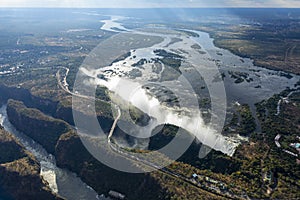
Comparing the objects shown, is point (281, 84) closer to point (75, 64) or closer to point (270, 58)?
point (270, 58)

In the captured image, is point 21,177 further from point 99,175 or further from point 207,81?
point 207,81

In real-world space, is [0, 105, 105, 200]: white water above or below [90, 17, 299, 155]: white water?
below

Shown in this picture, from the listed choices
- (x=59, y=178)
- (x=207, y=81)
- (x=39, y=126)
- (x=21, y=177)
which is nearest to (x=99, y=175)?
(x=59, y=178)

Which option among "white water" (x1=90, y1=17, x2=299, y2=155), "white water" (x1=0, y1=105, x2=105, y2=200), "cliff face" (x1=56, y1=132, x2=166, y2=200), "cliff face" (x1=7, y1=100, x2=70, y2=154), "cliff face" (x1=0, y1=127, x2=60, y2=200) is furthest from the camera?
"cliff face" (x1=7, y1=100, x2=70, y2=154)

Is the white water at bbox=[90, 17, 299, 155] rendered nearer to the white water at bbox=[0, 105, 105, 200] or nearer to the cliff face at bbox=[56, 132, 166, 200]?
the cliff face at bbox=[56, 132, 166, 200]

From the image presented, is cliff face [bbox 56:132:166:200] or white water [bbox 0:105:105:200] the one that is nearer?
cliff face [bbox 56:132:166:200]

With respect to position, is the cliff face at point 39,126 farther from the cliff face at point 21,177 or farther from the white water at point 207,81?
the white water at point 207,81

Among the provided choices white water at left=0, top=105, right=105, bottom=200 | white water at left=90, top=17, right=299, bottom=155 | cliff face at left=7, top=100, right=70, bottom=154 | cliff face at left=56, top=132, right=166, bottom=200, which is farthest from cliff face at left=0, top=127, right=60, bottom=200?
white water at left=90, top=17, right=299, bottom=155

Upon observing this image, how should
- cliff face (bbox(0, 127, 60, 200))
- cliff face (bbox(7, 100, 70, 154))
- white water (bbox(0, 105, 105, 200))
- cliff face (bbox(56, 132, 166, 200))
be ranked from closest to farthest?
cliff face (bbox(56, 132, 166, 200)) < cliff face (bbox(0, 127, 60, 200)) < white water (bbox(0, 105, 105, 200)) < cliff face (bbox(7, 100, 70, 154))
